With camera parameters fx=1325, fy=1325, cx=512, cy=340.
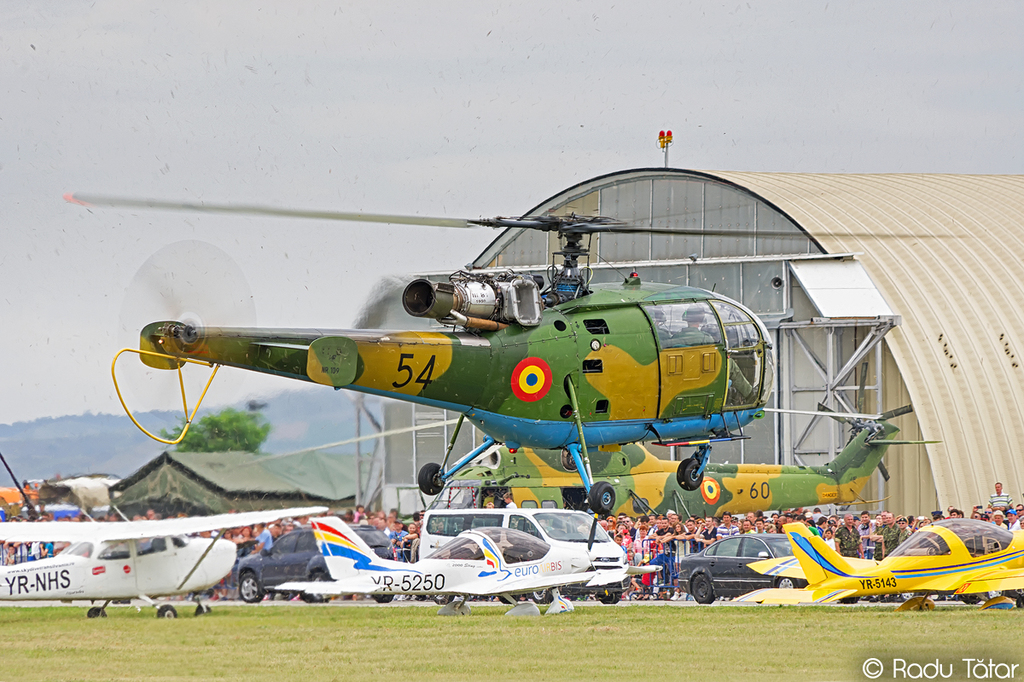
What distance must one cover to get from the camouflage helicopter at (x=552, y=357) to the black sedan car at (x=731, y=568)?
3918 millimetres

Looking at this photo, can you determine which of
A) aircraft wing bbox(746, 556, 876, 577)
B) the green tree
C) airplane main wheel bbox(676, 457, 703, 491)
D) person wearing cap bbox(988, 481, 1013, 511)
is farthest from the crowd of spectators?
the green tree

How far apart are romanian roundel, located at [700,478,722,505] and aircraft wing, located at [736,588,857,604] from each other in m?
11.1

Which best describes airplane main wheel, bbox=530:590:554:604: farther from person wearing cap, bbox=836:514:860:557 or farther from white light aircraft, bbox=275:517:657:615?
person wearing cap, bbox=836:514:860:557

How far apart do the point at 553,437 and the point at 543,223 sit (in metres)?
3.30

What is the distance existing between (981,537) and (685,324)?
6821mm

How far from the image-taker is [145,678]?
43.7 ft

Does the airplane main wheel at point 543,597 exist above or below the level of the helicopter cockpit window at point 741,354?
below

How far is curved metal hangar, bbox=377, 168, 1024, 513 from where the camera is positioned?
3544cm

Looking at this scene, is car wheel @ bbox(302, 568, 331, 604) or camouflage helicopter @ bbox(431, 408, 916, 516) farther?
camouflage helicopter @ bbox(431, 408, 916, 516)

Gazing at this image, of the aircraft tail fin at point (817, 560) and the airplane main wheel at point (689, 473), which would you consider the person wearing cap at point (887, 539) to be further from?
the airplane main wheel at point (689, 473)

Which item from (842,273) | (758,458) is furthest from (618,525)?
(842,273)

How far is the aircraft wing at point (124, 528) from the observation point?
2136 cm

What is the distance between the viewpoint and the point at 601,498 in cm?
1912

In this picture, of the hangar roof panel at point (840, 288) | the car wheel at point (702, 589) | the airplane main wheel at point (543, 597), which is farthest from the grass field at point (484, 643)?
the hangar roof panel at point (840, 288)
